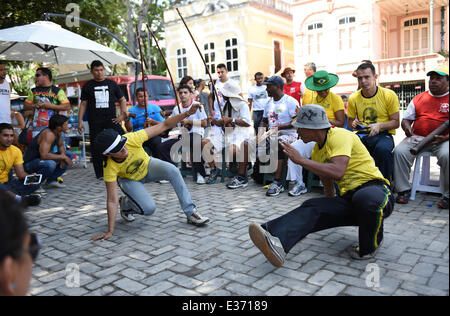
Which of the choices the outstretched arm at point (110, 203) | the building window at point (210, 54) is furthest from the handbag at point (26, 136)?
the building window at point (210, 54)

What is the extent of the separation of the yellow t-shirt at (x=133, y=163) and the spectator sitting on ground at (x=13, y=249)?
2954 mm

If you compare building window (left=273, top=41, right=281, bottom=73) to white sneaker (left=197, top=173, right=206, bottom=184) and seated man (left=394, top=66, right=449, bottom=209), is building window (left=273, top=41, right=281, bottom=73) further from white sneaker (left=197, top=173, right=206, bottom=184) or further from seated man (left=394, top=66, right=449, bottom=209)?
seated man (left=394, top=66, right=449, bottom=209)

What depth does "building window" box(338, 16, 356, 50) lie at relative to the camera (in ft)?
58.0

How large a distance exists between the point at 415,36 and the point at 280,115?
14.7 meters

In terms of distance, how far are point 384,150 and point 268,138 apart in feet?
5.91

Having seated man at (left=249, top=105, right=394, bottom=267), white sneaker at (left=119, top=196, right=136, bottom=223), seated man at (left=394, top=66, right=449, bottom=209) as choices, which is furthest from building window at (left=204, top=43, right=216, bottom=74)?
seated man at (left=249, top=105, right=394, bottom=267)

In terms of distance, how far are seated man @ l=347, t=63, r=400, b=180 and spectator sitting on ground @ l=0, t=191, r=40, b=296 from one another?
490 centimetres

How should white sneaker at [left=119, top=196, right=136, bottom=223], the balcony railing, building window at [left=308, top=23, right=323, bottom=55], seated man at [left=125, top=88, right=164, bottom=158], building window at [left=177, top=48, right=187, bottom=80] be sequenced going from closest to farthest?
white sneaker at [left=119, top=196, right=136, bottom=223] < seated man at [left=125, top=88, right=164, bottom=158] < the balcony railing < building window at [left=308, top=23, right=323, bottom=55] < building window at [left=177, top=48, right=187, bottom=80]

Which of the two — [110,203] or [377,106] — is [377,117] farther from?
[110,203]

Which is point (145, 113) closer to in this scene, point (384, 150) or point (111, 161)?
point (111, 161)

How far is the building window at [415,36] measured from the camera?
675 inches

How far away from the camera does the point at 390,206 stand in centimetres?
337
